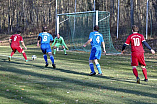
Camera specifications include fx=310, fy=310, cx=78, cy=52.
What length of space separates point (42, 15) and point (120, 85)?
68.1m

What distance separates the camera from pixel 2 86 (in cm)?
929

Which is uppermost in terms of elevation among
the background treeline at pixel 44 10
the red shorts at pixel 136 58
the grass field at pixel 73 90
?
the background treeline at pixel 44 10

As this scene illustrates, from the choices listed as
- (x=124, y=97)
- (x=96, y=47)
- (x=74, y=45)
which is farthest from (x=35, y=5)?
(x=124, y=97)

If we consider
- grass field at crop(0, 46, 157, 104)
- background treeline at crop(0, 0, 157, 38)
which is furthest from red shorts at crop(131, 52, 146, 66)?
background treeline at crop(0, 0, 157, 38)

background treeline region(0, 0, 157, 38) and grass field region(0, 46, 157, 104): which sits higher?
background treeline region(0, 0, 157, 38)

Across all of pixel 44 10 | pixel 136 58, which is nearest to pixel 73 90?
pixel 136 58

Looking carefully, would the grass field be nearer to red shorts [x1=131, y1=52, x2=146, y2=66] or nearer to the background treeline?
red shorts [x1=131, y1=52, x2=146, y2=66]

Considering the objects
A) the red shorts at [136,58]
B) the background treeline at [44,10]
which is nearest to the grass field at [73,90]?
the red shorts at [136,58]

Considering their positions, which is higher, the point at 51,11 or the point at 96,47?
the point at 51,11

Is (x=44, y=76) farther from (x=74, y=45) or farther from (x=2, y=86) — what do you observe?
(x=74, y=45)

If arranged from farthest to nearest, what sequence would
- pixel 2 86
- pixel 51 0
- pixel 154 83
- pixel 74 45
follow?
pixel 51 0
pixel 74 45
pixel 154 83
pixel 2 86

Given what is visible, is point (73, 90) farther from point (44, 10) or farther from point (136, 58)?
point (44, 10)

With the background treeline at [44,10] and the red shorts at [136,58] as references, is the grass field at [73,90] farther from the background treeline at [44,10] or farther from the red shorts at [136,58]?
the background treeline at [44,10]

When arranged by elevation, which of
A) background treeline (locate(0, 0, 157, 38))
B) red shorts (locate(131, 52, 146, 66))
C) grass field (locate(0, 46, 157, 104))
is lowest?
grass field (locate(0, 46, 157, 104))
